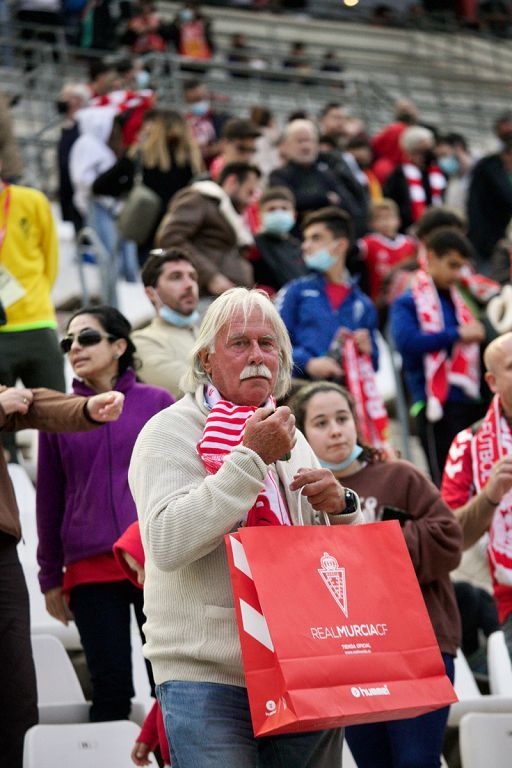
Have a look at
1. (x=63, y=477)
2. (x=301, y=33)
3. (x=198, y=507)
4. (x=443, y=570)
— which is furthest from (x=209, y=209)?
(x=301, y=33)

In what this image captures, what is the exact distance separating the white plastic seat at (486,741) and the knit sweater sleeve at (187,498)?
170cm

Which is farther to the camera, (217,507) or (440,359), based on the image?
(440,359)

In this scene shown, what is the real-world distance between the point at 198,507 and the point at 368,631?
1.42 ft

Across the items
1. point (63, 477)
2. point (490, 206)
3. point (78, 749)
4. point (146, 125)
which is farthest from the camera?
point (490, 206)

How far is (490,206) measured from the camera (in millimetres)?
10898

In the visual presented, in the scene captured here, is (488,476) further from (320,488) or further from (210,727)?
(210,727)

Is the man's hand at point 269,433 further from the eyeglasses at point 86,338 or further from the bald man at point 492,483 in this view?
the eyeglasses at point 86,338

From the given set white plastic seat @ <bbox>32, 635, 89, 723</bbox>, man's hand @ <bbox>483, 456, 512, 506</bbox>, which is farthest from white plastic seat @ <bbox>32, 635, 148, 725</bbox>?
man's hand @ <bbox>483, 456, 512, 506</bbox>

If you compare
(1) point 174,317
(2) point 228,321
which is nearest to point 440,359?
(1) point 174,317

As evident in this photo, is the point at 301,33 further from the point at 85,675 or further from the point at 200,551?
the point at 200,551

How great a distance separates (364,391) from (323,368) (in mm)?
354

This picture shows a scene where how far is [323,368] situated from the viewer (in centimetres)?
634

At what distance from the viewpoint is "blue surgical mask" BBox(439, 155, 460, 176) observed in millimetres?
12469

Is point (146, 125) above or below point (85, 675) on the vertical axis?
above
